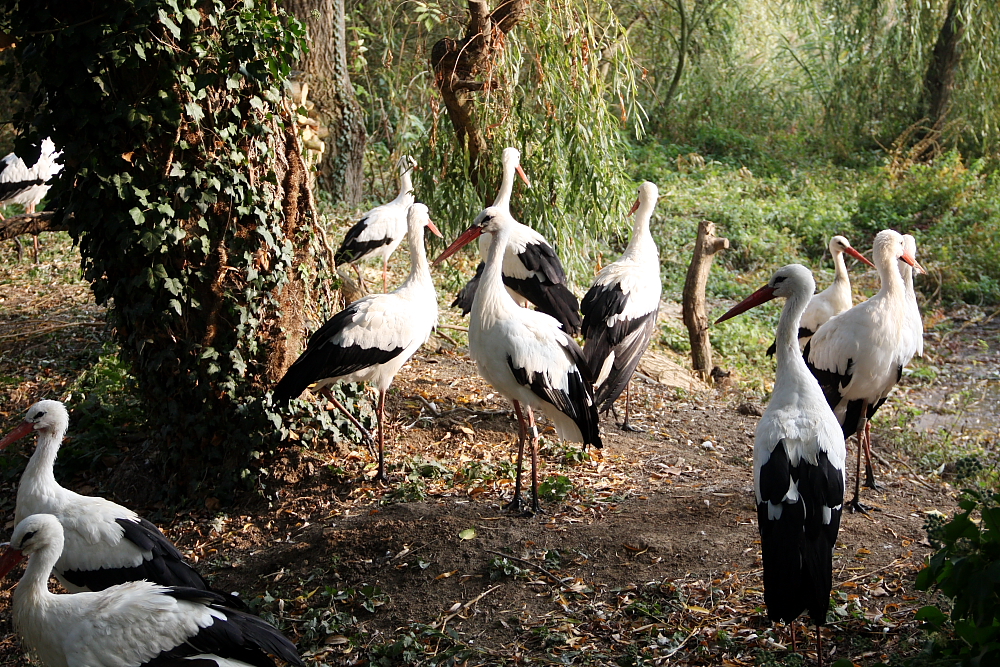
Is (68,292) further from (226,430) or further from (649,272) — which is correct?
(649,272)

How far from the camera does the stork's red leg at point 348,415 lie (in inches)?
216

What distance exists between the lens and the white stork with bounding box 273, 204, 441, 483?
5.00 m

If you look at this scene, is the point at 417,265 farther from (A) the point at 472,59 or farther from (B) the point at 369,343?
(A) the point at 472,59

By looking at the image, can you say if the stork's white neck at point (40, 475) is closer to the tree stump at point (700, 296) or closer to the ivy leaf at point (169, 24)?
the ivy leaf at point (169, 24)

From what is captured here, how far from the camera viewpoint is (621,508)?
482 cm

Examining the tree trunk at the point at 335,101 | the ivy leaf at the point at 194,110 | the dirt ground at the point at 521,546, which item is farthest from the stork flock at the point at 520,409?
the tree trunk at the point at 335,101

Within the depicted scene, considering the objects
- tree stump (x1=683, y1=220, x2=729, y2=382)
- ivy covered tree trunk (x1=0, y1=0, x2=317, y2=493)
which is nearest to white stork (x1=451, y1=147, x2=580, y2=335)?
tree stump (x1=683, y1=220, x2=729, y2=382)

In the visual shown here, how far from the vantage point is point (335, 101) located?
10.8 metres

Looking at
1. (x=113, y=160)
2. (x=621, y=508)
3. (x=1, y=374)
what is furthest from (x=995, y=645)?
(x=1, y=374)

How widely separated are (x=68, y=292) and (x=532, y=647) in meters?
→ 6.67

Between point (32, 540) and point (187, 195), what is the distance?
80.7 inches

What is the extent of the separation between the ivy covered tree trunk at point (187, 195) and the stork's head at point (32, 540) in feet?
5.38

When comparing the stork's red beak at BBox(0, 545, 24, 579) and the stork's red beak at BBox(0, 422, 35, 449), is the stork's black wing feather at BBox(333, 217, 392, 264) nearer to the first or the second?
the stork's red beak at BBox(0, 422, 35, 449)

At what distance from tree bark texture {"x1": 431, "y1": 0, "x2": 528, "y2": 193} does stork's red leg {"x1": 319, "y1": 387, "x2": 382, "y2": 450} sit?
10.2ft
